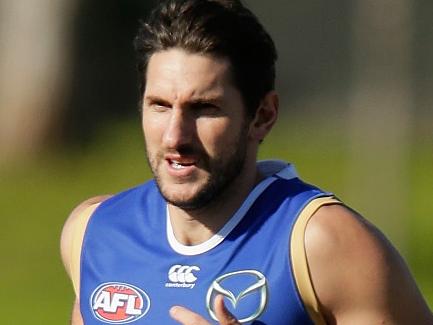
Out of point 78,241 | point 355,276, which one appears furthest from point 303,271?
point 78,241

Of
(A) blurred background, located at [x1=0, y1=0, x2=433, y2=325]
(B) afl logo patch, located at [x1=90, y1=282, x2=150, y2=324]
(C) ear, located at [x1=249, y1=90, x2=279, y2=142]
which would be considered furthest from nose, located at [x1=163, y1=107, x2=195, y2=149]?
(A) blurred background, located at [x1=0, y1=0, x2=433, y2=325]

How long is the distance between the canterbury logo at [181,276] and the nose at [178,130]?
0.43 meters

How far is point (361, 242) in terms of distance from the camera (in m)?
4.81

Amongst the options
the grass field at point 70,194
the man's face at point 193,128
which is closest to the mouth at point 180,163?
the man's face at point 193,128

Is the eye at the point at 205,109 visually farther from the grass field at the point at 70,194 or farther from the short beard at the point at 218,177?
the grass field at the point at 70,194

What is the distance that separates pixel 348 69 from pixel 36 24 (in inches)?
184

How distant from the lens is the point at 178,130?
15.9ft

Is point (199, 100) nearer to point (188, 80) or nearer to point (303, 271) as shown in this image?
point (188, 80)

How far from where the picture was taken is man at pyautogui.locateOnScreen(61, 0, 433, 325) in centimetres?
480

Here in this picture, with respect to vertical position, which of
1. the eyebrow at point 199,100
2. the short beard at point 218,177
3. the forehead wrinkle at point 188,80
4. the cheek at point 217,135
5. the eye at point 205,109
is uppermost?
the forehead wrinkle at point 188,80

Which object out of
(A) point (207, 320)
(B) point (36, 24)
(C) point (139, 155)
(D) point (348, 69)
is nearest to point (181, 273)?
(A) point (207, 320)

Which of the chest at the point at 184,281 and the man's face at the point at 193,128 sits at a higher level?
the man's face at the point at 193,128

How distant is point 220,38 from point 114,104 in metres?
20.4

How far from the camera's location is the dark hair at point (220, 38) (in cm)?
496
